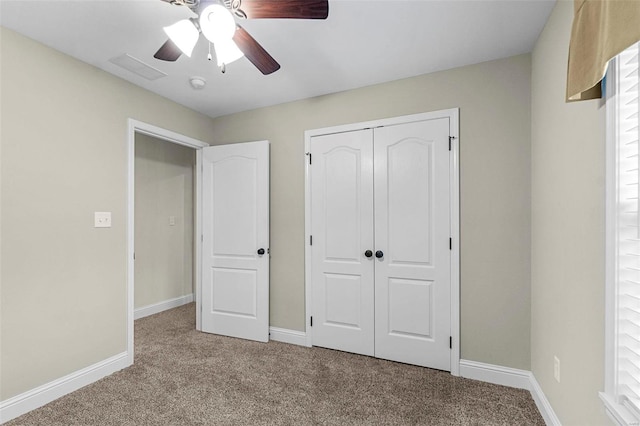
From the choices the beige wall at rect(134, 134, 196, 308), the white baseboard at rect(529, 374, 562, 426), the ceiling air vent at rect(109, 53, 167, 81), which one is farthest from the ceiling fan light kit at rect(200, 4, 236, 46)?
the beige wall at rect(134, 134, 196, 308)

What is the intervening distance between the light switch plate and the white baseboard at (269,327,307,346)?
1803 millimetres

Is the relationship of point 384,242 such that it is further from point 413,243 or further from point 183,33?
point 183,33

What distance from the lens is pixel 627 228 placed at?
3.89 ft

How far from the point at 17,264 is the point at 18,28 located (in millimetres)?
1512

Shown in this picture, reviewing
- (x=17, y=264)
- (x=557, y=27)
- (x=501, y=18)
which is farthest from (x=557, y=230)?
(x=17, y=264)

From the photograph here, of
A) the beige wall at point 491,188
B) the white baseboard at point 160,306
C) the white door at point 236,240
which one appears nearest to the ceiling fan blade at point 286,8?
the beige wall at point 491,188

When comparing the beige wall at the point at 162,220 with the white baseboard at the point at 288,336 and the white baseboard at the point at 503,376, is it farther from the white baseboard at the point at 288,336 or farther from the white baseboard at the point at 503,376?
the white baseboard at the point at 503,376

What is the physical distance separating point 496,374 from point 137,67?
366 centimetres

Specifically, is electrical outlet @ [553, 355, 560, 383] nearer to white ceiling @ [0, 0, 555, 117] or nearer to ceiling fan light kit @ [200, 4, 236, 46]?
white ceiling @ [0, 0, 555, 117]

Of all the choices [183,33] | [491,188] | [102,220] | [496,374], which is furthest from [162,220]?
[496,374]

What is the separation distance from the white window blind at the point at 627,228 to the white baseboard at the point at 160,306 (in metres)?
4.51

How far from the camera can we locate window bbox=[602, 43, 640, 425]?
44.8 inches

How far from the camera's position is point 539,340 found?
85.2 inches

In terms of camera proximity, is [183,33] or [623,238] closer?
[623,238]
